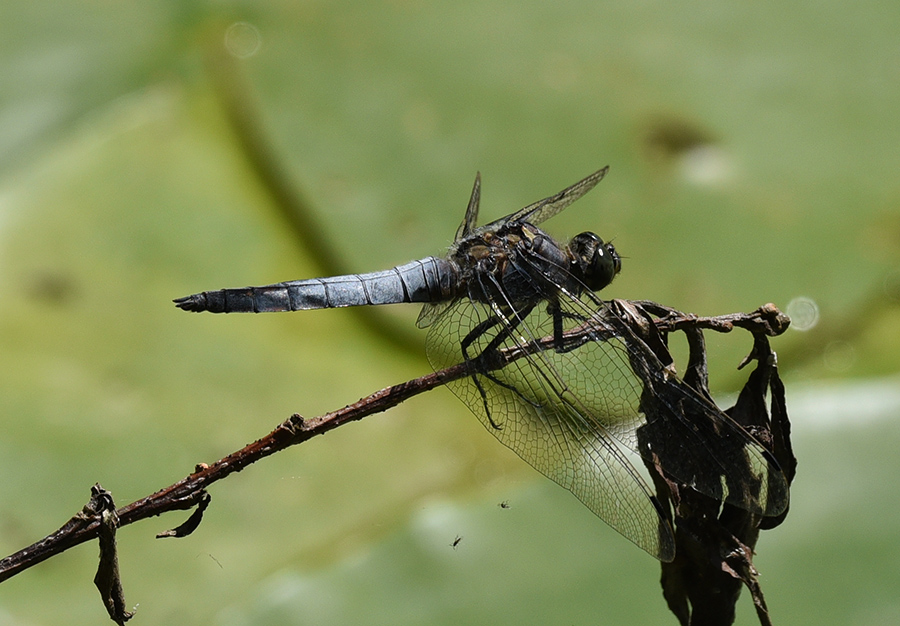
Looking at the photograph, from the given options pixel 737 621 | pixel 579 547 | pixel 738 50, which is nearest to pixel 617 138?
pixel 738 50

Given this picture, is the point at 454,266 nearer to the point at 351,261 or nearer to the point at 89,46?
the point at 351,261

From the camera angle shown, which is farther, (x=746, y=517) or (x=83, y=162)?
(x=83, y=162)

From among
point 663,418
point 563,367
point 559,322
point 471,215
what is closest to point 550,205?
point 471,215

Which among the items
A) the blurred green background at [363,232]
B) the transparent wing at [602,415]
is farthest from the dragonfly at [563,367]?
the blurred green background at [363,232]

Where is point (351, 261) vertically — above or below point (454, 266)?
above

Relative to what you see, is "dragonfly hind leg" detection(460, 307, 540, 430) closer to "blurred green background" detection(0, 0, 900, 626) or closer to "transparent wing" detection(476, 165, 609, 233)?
"transparent wing" detection(476, 165, 609, 233)

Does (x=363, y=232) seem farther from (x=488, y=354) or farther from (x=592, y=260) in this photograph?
(x=488, y=354)
